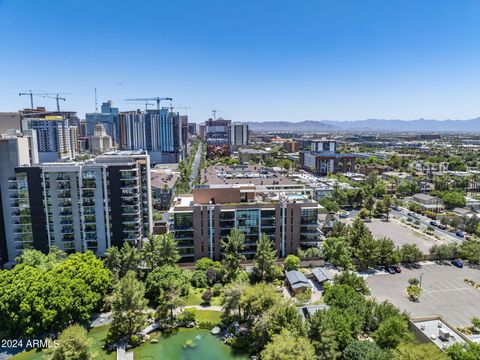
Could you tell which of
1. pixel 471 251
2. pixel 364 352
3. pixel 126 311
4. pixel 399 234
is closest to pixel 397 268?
pixel 471 251

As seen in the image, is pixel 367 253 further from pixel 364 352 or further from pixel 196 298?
pixel 196 298

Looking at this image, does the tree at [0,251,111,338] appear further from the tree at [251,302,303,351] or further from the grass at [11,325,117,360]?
the tree at [251,302,303,351]

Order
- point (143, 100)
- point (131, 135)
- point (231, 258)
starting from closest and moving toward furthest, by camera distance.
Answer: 1. point (231, 258)
2. point (131, 135)
3. point (143, 100)

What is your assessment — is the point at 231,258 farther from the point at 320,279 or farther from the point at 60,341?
the point at 60,341

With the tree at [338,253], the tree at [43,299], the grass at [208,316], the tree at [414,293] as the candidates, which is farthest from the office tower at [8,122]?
the tree at [414,293]

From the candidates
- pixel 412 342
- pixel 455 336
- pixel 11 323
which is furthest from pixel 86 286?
pixel 455 336

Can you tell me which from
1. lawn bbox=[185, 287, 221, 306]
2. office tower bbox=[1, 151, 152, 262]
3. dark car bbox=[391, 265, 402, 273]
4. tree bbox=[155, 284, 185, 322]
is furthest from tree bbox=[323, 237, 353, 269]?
office tower bbox=[1, 151, 152, 262]
